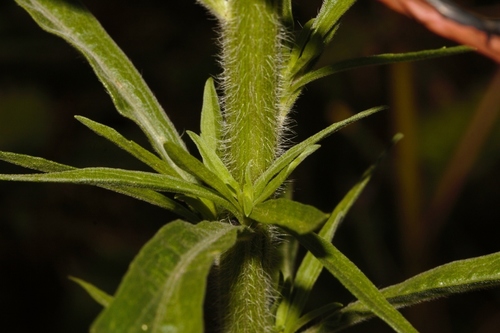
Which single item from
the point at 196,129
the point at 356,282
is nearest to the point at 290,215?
the point at 356,282

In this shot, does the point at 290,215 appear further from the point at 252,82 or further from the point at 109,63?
the point at 109,63

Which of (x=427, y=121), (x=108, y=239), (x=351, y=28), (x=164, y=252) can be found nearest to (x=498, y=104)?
(x=427, y=121)

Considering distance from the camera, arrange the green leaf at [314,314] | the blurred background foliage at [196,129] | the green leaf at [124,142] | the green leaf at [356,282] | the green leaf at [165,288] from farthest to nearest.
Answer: the blurred background foliage at [196,129] → the green leaf at [314,314] → the green leaf at [124,142] → the green leaf at [356,282] → the green leaf at [165,288]

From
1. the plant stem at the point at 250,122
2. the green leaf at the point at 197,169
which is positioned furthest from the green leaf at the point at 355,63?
the green leaf at the point at 197,169

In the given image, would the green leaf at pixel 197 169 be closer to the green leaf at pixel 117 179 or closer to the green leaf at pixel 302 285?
the green leaf at pixel 117 179

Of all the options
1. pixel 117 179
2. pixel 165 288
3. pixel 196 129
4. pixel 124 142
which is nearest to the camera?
pixel 165 288

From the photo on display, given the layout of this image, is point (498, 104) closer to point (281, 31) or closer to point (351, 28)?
point (351, 28)
